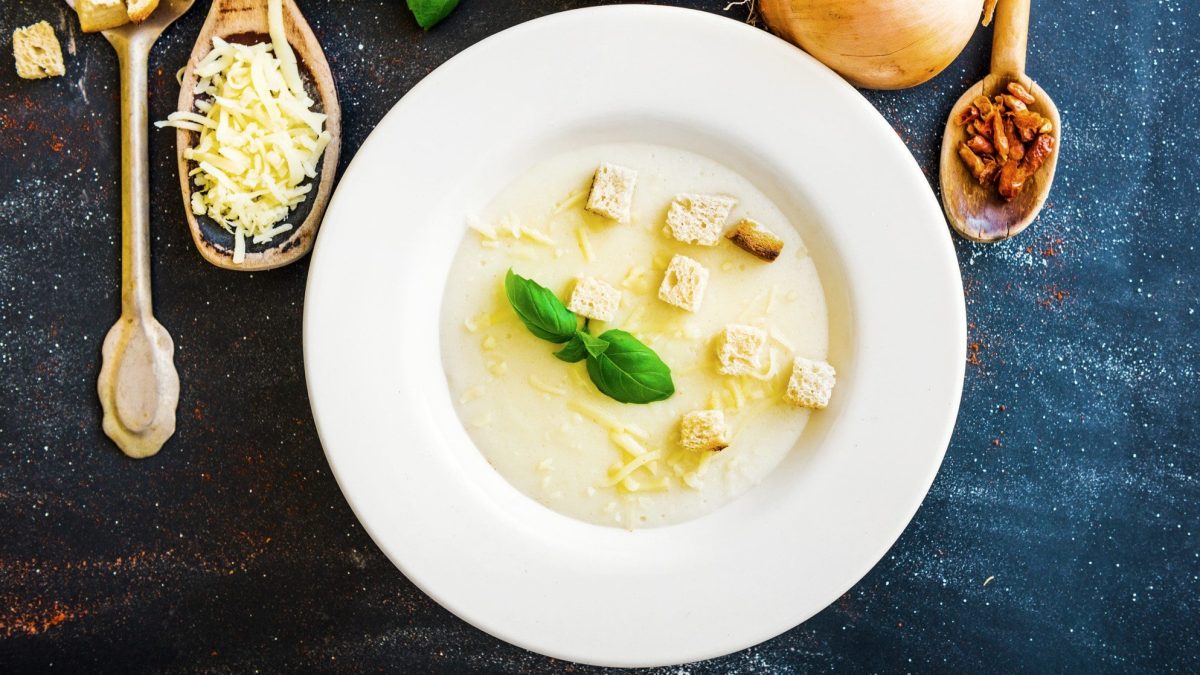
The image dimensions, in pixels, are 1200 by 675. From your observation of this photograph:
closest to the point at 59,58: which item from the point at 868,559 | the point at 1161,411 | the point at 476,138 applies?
the point at 476,138

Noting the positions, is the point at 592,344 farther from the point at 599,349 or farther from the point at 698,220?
the point at 698,220

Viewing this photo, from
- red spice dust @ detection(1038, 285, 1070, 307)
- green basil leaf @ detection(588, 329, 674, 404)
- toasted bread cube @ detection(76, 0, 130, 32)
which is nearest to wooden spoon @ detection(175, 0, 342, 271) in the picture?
toasted bread cube @ detection(76, 0, 130, 32)

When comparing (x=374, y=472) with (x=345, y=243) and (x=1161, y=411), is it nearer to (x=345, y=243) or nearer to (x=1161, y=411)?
(x=345, y=243)

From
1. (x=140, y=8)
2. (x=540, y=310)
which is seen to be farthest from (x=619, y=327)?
(x=140, y=8)

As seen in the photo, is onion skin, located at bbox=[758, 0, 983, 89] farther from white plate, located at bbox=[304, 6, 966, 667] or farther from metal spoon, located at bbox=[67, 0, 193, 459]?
metal spoon, located at bbox=[67, 0, 193, 459]

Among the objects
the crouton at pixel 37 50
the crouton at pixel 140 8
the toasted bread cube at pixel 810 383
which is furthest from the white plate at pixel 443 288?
the crouton at pixel 37 50

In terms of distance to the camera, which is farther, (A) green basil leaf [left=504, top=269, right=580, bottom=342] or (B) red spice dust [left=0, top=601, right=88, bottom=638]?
(B) red spice dust [left=0, top=601, right=88, bottom=638]
